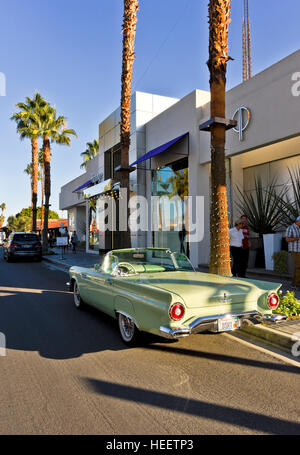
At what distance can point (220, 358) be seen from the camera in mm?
4285

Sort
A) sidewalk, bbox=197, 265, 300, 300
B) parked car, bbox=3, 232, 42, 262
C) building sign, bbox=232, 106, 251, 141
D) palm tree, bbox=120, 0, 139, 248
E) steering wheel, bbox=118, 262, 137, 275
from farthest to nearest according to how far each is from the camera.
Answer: parked car, bbox=3, 232, 42, 262 → palm tree, bbox=120, 0, 139, 248 → building sign, bbox=232, 106, 251, 141 → sidewalk, bbox=197, 265, 300, 300 → steering wheel, bbox=118, 262, 137, 275

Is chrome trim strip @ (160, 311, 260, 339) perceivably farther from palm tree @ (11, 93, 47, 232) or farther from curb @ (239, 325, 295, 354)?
palm tree @ (11, 93, 47, 232)

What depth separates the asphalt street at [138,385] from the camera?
2764 millimetres

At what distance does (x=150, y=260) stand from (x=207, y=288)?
5.78ft

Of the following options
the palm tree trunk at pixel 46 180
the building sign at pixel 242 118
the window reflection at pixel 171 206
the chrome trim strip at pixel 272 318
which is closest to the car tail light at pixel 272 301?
the chrome trim strip at pixel 272 318

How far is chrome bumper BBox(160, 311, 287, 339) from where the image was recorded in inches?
147

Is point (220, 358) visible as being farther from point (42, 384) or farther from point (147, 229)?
point (147, 229)

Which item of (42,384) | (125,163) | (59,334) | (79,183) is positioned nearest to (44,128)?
(79,183)

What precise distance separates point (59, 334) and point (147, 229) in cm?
1229

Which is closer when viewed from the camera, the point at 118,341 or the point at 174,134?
the point at 118,341

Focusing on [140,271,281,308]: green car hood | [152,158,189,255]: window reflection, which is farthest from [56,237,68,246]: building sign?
[140,271,281,308]: green car hood

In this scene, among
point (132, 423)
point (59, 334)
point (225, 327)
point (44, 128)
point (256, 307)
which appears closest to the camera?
point (132, 423)

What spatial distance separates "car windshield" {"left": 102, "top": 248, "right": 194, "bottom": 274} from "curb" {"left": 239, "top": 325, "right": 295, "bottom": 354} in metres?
1.34

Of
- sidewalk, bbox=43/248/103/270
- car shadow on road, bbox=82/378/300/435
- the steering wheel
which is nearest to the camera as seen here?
car shadow on road, bbox=82/378/300/435
